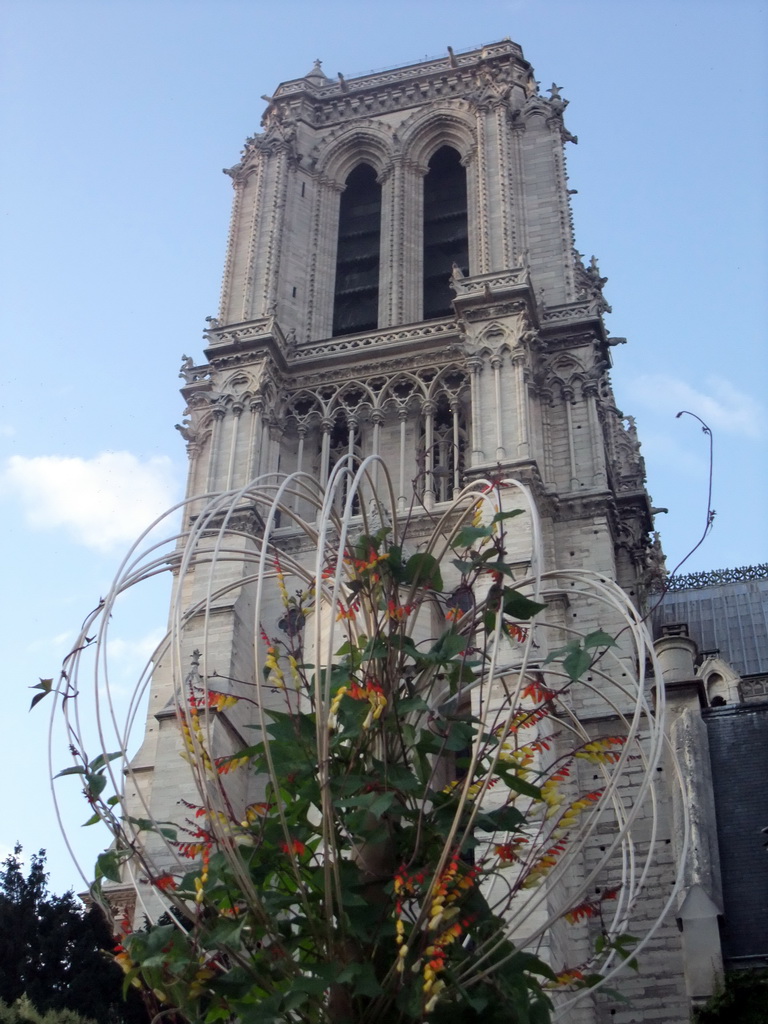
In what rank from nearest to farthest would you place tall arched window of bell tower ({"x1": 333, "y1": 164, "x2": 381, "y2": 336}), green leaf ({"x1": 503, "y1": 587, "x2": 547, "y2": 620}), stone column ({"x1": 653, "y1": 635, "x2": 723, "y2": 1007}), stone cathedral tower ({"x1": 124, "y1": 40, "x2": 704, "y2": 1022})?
1. green leaf ({"x1": 503, "y1": 587, "x2": 547, "y2": 620})
2. stone column ({"x1": 653, "y1": 635, "x2": 723, "y2": 1007})
3. stone cathedral tower ({"x1": 124, "y1": 40, "x2": 704, "y2": 1022})
4. tall arched window of bell tower ({"x1": 333, "y1": 164, "x2": 381, "y2": 336})

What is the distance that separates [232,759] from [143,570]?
1796 millimetres

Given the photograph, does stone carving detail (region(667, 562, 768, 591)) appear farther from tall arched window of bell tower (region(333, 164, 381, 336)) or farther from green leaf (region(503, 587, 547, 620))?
green leaf (region(503, 587, 547, 620))

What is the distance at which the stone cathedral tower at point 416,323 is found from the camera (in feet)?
89.5

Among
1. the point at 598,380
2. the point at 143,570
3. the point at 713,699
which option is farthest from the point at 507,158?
the point at 143,570

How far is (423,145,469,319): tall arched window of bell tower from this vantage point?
3428 cm

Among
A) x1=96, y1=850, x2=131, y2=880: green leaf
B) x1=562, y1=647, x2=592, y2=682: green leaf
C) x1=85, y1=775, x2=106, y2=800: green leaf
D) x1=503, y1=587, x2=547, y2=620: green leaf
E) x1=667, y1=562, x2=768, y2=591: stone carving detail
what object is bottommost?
x1=96, y1=850, x2=131, y2=880: green leaf

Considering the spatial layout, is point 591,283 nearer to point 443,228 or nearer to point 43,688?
point 443,228

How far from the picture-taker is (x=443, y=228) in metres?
36.1

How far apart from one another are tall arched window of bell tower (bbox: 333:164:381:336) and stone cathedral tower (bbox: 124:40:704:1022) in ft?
0.17

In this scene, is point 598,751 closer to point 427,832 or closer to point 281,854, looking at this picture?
point 427,832

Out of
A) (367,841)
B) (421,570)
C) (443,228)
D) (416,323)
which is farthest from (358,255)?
(367,841)

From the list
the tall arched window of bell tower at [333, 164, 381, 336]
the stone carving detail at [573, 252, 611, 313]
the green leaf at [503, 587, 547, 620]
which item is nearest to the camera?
the green leaf at [503, 587, 547, 620]

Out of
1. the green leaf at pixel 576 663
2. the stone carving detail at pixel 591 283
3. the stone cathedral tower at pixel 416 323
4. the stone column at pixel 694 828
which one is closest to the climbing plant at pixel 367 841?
the green leaf at pixel 576 663

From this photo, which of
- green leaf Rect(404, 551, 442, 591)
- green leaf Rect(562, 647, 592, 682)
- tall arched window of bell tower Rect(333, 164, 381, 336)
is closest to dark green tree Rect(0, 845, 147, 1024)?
green leaf Rect(404, 551, 442, 591)
